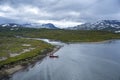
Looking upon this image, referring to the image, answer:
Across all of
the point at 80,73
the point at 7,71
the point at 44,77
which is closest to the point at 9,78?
the point at 7,71

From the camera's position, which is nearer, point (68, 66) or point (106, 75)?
point (106, 75)

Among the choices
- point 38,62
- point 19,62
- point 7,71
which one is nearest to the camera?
point 7,71

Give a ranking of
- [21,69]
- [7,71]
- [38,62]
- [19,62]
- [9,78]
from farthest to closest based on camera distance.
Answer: [38,62], [19,62], [21,69], [7,71], [9,78]

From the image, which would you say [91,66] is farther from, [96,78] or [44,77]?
[44,77]

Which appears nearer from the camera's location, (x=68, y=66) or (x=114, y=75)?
(x=114, y=75)

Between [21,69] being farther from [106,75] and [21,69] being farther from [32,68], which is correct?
[106,75]

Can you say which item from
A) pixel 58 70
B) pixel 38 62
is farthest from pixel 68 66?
pixel 38 62

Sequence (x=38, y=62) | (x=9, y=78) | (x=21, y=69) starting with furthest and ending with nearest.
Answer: (x=38, y=62), (x=21, y=69), (x=9, y=78)

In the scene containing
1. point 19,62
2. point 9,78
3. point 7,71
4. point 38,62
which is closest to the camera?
point 9,78
